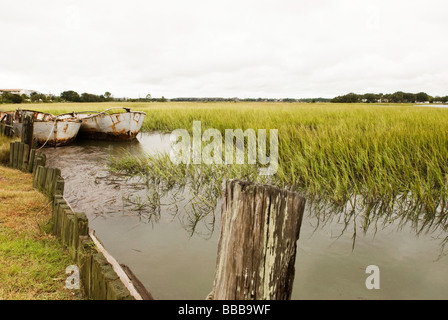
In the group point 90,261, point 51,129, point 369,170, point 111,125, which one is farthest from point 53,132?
point 369,170

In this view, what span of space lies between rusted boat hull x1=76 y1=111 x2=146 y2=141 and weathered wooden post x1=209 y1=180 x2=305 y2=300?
34.4 ft

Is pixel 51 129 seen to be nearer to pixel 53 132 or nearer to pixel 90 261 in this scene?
pixel 53 132

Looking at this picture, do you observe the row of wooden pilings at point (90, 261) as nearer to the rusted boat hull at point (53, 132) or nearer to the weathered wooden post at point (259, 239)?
the weathered wooden post at point (259, 239)

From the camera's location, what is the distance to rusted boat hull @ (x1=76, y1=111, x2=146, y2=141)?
11.3 meters

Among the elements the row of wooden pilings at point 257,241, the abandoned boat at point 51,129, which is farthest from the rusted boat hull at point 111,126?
the row of wooden pilings at point 257,241

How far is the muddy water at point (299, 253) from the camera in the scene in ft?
9.22

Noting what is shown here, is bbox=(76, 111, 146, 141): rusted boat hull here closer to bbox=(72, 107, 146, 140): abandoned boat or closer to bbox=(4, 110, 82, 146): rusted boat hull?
bbox=(72, 107, 146, 140): abandoned boat

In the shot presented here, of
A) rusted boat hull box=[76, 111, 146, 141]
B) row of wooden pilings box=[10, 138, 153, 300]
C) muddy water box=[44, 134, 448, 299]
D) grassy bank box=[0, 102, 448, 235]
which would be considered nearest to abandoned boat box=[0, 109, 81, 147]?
rusted boat hull box=[76, 111, 146, 141]

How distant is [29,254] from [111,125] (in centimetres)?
899
